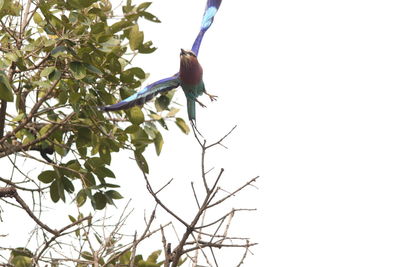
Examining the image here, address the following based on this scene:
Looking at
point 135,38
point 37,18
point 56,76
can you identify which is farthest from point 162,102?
point 37,18

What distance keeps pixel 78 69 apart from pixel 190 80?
0.78m

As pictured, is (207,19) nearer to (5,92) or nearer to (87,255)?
(5,92)

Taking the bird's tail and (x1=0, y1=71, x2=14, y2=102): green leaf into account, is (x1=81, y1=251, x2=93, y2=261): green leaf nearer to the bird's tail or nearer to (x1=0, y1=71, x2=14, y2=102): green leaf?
(x1=0, y1=71, x2=14, y2=102): green leaf

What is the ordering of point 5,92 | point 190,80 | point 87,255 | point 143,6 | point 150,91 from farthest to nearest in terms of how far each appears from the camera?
point 143,6 → point 87,255 → point 5,92 → point 150,91 → point 190,80

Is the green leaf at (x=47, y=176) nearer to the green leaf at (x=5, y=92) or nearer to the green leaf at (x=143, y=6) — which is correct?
the green leaf at (x=5, y=92)

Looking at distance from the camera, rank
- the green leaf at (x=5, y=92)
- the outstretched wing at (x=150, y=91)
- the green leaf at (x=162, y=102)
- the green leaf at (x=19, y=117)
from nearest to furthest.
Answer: the outstretched wing at (x=150, y=91) < the green leaf at (x=5, y=92) < the green leaf at (x=162, y=102) < the green leaf at (x=19, y=117)

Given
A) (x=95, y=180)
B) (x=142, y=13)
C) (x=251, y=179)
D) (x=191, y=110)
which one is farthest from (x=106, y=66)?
(x=251, y=179)

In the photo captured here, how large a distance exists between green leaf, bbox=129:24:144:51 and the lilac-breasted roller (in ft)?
1.76

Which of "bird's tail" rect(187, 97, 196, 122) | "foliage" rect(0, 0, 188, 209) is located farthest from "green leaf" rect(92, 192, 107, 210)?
"bird's tail" rect(187, 97, 196, 122)

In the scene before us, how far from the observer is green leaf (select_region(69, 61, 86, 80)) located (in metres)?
3.32

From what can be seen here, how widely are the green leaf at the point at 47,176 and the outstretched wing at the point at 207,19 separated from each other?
4.09 feet

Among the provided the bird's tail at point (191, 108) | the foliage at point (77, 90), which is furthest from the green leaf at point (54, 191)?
the bird's tail at point (191, 108)

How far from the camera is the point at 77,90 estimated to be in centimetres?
363

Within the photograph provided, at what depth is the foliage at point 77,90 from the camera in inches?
135
